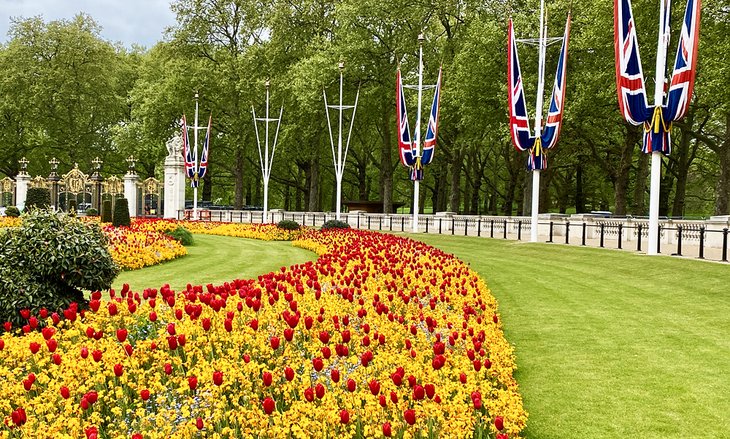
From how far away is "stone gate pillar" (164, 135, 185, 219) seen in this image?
44.2 meters

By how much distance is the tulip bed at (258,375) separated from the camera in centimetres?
423

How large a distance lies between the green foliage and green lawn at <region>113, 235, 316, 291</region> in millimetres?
3887

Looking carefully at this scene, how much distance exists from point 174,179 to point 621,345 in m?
40.8

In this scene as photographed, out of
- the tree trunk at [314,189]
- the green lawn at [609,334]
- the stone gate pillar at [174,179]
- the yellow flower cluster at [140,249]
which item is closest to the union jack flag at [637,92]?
the green lawn at [609,334]

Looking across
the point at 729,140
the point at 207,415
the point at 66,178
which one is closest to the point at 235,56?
the point at 66,178

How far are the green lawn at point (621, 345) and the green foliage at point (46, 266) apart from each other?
5.68m

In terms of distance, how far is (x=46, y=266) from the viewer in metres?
7.80

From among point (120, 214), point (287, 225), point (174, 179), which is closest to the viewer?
point (120, 214)

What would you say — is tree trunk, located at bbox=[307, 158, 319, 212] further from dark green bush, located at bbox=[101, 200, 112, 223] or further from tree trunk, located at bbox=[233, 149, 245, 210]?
dark green bush, located at bbox=[101, 200, 112, 223]

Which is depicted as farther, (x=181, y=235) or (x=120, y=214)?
(x=120, y=214)

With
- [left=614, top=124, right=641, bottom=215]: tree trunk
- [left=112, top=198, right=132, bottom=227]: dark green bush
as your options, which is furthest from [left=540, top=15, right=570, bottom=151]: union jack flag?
[left=112, top=198, right=132, bottom=227]: dark green bush

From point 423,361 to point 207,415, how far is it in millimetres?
2324

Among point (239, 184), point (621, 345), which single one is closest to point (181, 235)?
point (621, 345)

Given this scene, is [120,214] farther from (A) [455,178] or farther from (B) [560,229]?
(A) [455,178]
